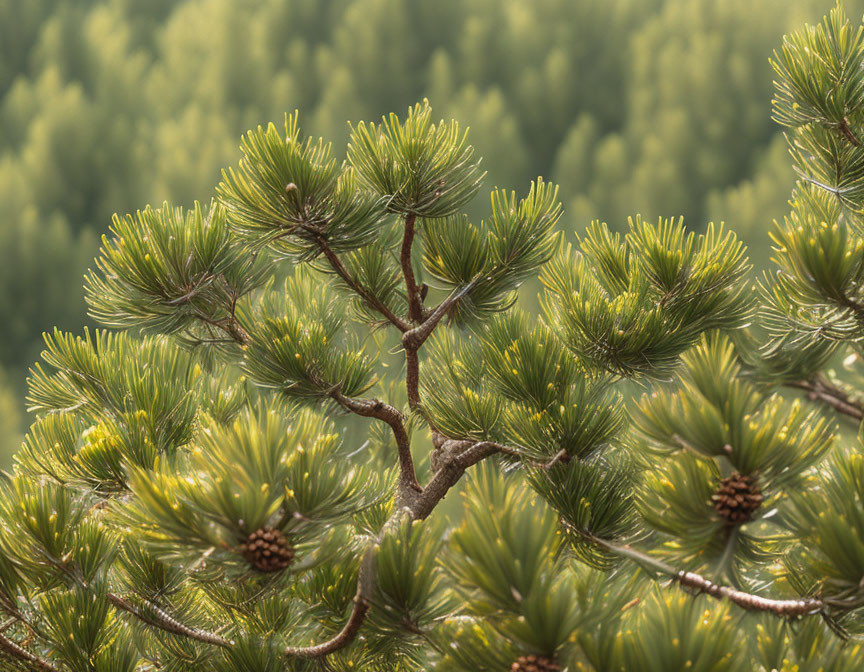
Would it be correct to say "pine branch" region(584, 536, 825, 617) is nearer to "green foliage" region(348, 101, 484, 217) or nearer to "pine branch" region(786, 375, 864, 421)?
"green foliage" region(348, 101, 484, 217)

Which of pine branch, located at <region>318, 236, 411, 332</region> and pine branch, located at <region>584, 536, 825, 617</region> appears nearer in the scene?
pine branch, located at <region>584, 536, 825, 617</region>

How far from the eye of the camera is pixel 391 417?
49 centimetres

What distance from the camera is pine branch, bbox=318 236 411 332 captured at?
472 millimetres

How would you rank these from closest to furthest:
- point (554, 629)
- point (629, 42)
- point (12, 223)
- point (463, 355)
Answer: point (554, 629), point (463, 355), point (12, 223), point (629, 42)

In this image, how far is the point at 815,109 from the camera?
483mm

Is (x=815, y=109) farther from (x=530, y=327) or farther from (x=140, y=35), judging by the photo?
(x=140, y=35)

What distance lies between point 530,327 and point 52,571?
0.89 feet

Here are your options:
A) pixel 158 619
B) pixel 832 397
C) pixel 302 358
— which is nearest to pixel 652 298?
pixel 302 358

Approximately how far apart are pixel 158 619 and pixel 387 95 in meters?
3.89

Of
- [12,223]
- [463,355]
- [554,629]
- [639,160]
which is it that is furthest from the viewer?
[639,160]

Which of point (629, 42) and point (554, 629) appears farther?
point (629, 42)

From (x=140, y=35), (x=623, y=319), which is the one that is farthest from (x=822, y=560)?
(x=140, y=35)

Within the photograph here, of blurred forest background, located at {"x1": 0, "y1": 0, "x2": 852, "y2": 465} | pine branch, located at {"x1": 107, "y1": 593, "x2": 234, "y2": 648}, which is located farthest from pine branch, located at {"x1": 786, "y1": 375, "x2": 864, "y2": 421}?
blurred forest background, located at {"x1": 0, "y1": 0, "x2": 852, "y2": 465}

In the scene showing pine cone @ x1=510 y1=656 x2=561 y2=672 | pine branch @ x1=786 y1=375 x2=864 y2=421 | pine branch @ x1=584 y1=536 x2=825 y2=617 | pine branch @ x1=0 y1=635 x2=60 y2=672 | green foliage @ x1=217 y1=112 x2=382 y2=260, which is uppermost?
green foliage @ x1=217 y1=112 x2=382 y2=260
